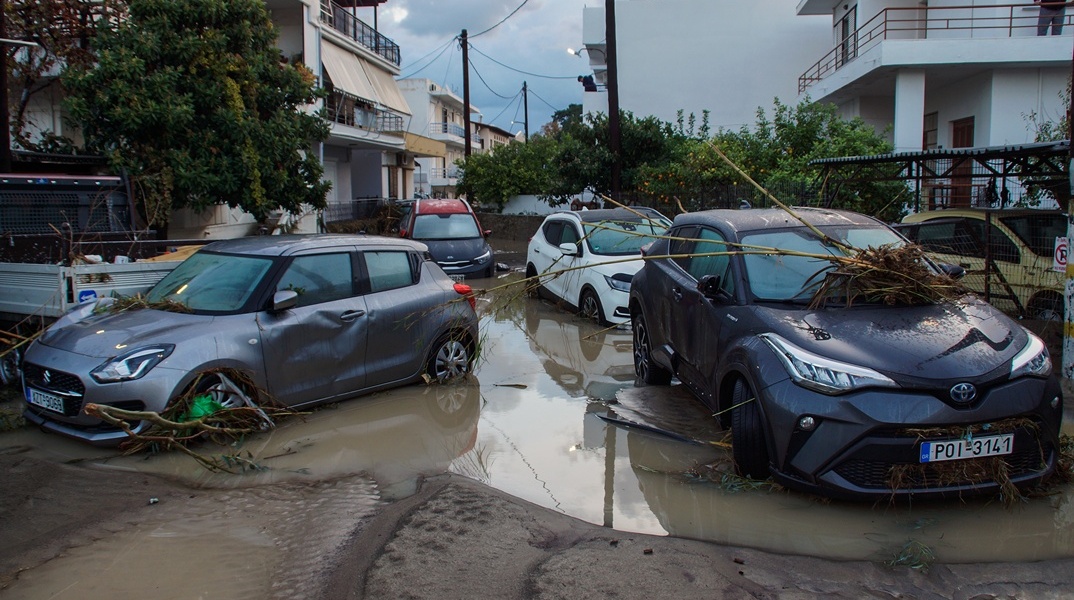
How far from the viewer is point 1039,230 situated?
9.52m

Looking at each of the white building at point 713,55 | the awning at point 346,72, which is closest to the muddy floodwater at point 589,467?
the awning at point 346,72

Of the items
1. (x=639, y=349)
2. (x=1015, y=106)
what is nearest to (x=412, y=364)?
(x=639, y=349)

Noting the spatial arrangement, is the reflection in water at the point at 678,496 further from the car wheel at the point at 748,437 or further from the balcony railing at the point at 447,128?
the balcony railing at the point at 447,128

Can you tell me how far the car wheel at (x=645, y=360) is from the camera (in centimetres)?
780

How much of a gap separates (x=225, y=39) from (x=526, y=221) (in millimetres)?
16089

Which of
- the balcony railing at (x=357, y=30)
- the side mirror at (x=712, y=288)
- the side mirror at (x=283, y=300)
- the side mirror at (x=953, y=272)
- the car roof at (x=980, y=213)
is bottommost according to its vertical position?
the side mirror at (x=283, y=300)

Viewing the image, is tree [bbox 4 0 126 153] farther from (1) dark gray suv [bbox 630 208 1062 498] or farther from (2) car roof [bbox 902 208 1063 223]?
(2) car roof [bbox 902 208 1063 223]

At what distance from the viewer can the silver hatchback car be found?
19.0 ft

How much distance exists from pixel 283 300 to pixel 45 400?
72.4 inches

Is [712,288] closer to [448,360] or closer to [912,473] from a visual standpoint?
[912,473]

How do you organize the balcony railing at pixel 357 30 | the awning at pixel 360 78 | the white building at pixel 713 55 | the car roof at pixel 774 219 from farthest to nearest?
the white building at pixel 713 55
the balcony railing at pixel 357 30
the awning at pixel 360 78
the car roof at pixel 774 219

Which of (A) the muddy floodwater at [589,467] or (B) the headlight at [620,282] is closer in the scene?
(A) the muddy floodwater at [589,467]

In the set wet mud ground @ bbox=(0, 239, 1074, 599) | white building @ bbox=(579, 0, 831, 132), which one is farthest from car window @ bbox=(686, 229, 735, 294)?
white building @ bbox=(579, 0, 831, 132)

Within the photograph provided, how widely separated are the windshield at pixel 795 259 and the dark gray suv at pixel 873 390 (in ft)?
0.05
